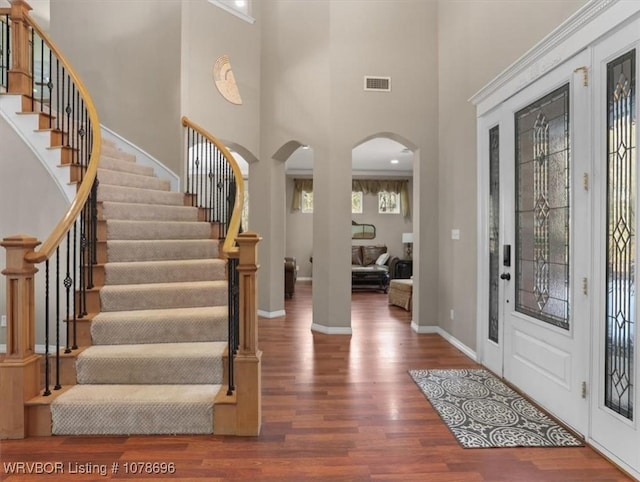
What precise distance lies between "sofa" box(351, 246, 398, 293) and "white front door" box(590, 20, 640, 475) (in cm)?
642

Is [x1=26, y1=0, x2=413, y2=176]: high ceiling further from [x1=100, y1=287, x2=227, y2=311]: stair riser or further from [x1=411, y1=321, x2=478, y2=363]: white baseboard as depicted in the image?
[x1=100, y1=287, x2=227, y2=311]: stair riser

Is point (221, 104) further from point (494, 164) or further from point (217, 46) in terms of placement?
point (494, 164)

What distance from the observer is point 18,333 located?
94.9 inches

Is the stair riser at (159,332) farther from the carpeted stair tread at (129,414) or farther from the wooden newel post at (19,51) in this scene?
the wooden newel post at (19,51)

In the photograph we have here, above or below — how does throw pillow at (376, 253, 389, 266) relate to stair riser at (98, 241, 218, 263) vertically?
below

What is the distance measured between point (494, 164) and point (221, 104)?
3836 mm

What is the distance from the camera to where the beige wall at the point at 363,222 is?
10.9 m

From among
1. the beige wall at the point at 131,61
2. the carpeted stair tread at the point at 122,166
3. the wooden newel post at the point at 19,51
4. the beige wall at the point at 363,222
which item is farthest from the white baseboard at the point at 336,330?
the beige wall at the point at 363,222

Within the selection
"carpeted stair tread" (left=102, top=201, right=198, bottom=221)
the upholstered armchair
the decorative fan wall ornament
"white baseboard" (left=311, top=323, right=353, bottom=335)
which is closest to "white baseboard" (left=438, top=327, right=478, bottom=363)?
"white baseboard" (left=311, top=323, right=353, bottom=335)

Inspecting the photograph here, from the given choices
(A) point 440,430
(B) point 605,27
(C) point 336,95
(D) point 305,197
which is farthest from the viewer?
(D) point 305,197

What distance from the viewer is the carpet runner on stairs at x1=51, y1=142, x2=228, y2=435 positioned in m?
2.47

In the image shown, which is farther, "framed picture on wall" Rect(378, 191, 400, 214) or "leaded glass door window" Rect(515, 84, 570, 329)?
"framed picture on wall" Rect(378, 191, 400, 214)

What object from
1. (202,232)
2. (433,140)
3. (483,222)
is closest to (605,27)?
(483,222)

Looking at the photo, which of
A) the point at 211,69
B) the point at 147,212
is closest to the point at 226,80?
the point at 211,69
